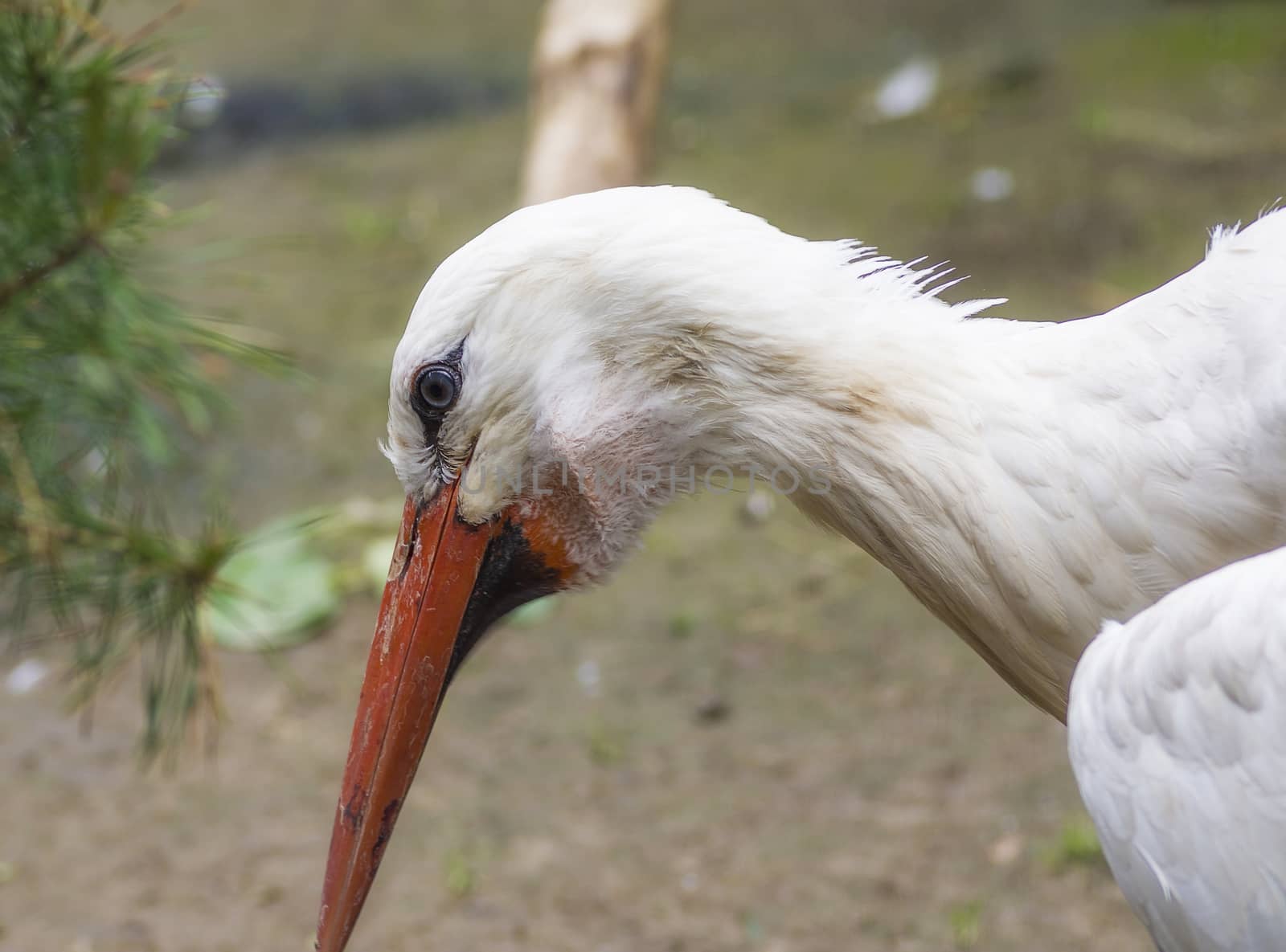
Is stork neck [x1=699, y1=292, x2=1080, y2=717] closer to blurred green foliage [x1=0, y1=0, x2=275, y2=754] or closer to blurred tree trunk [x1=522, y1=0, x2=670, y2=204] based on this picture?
blurred green foliage [x1=0, y1=0, x2=275, y2=754]

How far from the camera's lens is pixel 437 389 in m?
1.69

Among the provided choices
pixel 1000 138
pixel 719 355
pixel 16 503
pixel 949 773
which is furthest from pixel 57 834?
pixel 1000 138

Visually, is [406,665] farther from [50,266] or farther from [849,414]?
[50,266]

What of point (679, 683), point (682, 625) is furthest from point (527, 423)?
point (682, 625)

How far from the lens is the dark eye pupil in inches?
66.0

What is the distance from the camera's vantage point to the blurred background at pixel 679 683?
2.79 m

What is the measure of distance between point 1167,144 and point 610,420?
4818 millimetres

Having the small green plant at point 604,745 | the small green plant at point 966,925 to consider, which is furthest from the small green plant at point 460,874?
the small green plant at point 966,925

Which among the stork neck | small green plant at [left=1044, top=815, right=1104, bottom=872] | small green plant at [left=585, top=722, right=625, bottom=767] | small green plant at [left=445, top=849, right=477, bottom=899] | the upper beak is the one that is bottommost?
small green plant at [left=585, top=722, right=625, bottom=767]

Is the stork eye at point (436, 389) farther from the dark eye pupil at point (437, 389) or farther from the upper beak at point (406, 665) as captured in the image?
the upper beak at point (406, 665)

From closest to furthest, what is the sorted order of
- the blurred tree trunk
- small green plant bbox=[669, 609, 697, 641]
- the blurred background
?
the blurred background, the blurred tree trunk, small green plant bbox=[669, 609, 697, 641]

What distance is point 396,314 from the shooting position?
5.21 metres

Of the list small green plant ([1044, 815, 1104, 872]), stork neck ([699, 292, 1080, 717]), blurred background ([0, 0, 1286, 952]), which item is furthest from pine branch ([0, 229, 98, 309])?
small green plant ([1044, 815, 1104, 872])

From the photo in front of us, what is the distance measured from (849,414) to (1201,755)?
536mm
